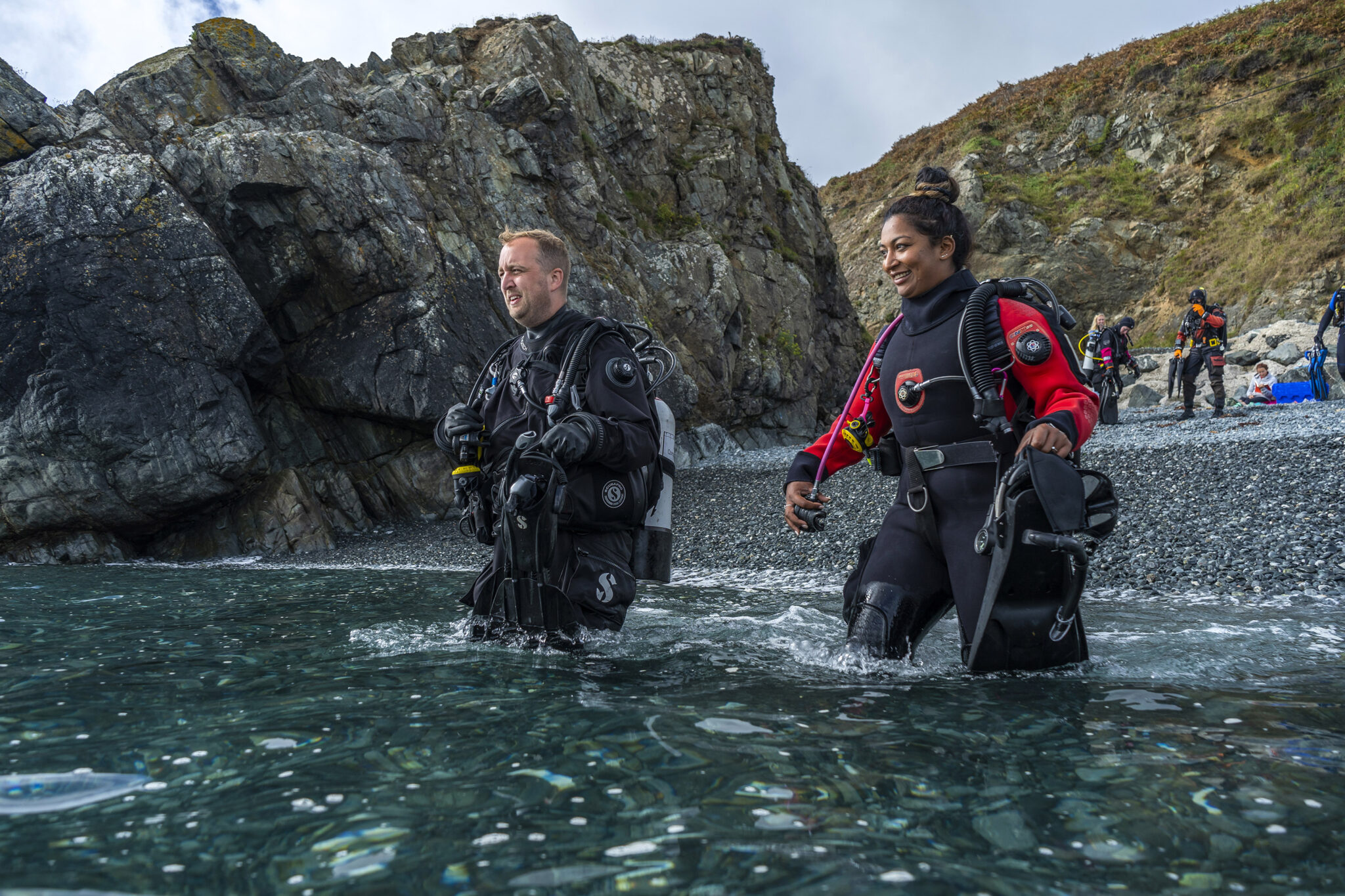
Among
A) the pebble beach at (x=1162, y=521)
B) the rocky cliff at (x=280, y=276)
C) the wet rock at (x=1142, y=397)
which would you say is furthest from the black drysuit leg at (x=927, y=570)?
the wet rock at (x=1142, y=397)

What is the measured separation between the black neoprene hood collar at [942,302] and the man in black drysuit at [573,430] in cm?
132

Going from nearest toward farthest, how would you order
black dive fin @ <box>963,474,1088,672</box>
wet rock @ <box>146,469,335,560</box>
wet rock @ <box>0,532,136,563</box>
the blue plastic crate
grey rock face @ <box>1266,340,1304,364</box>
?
black dive fin @ <box>963,474,1088,672</box> < wet rock @ <box>0,532,136,563</box> < wet rock @ <box>146,469,335,560</box> < the blue plastic crate < grey rock face @ <box>1266,340,1304,364</box>

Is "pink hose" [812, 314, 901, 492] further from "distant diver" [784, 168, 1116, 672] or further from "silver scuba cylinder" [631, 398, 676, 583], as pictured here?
"silver scuba cylinder" [631, 398, 676, 583]

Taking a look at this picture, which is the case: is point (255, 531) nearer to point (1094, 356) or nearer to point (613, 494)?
point (613, 494)

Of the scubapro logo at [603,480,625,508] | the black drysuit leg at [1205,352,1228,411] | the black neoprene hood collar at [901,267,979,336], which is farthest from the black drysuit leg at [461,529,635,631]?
the black drysuit leg at [1205,352,1228,411]

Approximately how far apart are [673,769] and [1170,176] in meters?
45.8

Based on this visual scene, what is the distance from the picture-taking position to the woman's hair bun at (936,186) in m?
3.56

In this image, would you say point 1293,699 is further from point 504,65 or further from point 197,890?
point 504,65

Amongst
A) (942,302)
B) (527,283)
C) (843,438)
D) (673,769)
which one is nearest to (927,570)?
(843,438)

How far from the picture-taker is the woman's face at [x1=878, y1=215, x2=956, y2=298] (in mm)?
3490

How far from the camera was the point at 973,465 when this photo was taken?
3.32 metres

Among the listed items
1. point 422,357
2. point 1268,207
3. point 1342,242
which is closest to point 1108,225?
point 1268,207

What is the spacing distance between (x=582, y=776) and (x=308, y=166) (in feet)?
53.3

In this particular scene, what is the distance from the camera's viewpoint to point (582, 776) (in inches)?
81.6
